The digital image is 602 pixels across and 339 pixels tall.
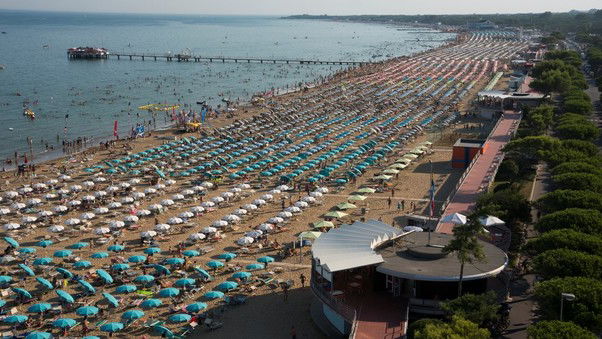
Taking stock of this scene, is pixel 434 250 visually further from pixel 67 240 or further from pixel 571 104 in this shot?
pixel 571 104

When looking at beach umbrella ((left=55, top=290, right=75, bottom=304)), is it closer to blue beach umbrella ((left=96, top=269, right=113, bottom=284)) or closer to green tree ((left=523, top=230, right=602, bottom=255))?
blue beach umbrella ((left=96, top=269, right=113, bottom=284))

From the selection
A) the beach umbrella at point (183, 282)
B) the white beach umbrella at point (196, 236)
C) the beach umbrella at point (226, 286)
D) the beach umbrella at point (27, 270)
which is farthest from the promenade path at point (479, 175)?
the beach umbrella at point (27, 270)

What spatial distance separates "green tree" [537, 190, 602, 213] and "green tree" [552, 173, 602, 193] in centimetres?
177

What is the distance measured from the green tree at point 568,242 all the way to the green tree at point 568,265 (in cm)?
102

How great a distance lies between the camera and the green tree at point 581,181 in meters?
31.9

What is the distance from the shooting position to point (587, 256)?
22.6 m

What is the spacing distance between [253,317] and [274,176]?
21657 millimetres

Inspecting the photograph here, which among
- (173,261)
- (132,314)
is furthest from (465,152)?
(132,314)

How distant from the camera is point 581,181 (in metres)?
32.1

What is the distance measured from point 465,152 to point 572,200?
19.0 meters

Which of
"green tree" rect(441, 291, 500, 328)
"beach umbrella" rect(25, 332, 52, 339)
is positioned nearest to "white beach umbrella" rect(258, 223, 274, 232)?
"beach umbrella" rect(25, 332, 52, 339)

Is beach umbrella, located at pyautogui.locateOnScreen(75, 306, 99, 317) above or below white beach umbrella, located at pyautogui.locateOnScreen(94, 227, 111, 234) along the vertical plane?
above

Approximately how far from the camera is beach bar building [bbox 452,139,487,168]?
156 feet

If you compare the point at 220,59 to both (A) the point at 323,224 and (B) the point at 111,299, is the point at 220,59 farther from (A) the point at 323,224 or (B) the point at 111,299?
(B) the point at 111,299
